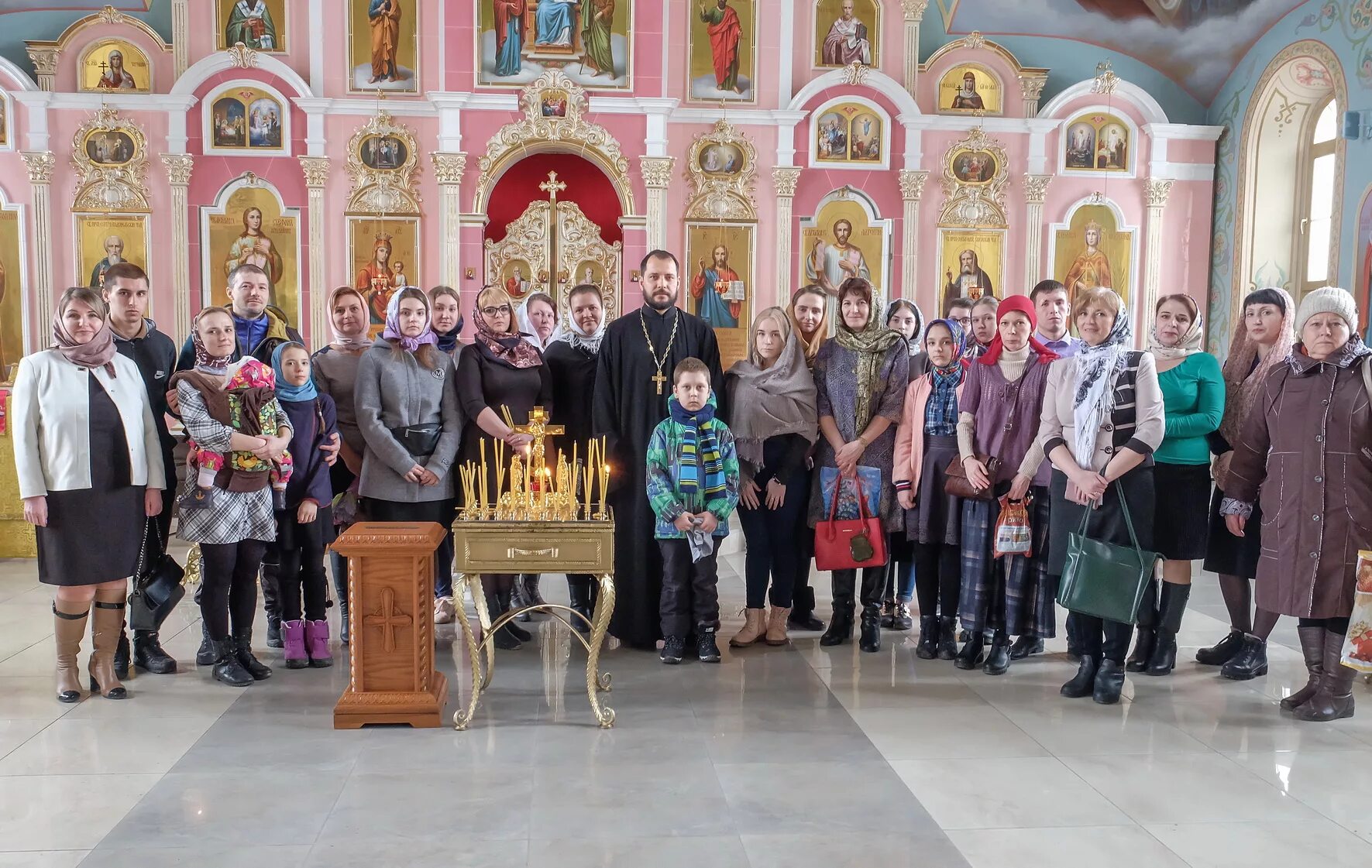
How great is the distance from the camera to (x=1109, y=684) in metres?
4.49

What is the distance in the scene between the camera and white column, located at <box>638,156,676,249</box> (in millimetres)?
10562

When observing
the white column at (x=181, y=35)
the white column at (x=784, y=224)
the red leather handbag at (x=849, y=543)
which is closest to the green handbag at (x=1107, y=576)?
the red leather handbag at (x=849, y=543)

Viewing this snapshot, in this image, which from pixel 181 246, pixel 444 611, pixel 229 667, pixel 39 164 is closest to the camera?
pixel 229 667

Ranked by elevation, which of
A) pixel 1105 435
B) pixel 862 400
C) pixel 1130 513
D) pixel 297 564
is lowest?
pixel 297 564

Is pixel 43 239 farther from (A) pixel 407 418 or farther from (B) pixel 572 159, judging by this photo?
(A) pixel 407 418

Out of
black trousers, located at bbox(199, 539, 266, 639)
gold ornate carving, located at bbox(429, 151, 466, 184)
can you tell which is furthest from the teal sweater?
gold ornate carving, located at bbox(429, 151, 466, 184)

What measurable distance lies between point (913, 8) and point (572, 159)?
3648mm

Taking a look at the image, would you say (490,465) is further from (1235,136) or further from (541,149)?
(1235,136)

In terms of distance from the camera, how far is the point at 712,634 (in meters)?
5.03

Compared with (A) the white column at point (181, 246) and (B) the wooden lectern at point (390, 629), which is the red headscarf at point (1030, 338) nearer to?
(B) the wooden lectern at point (390, 629)

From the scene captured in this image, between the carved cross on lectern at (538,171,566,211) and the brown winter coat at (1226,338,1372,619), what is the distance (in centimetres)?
738

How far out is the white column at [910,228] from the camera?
10812mm

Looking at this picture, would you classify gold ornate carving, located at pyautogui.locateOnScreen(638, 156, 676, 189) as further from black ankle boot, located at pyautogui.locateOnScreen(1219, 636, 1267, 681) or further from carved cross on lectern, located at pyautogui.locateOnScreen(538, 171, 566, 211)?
black ankle boot, located at pyautogui.locateOnScreen(1219, 636, 1267, 681)

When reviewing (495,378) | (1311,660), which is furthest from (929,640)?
(495,378)
